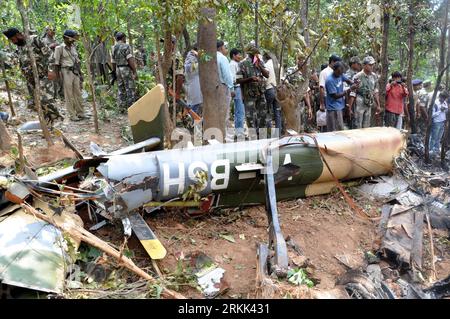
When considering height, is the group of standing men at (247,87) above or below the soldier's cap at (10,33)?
below

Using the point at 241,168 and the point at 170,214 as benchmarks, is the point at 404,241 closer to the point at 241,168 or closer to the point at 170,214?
the point at 241,168

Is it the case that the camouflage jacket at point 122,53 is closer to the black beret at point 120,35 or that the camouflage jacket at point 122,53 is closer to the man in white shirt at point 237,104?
the black beret at point 120,35

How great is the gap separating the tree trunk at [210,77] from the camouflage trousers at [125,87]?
339cm

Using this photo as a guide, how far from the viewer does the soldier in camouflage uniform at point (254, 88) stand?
27.9 ft

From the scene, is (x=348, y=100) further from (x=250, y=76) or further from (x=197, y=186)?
(x=197, y=186)

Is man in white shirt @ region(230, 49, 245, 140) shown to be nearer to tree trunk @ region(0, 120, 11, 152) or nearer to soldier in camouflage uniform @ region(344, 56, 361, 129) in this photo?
soldier in camouflage uniform @ region(344, 56, 361, 129)

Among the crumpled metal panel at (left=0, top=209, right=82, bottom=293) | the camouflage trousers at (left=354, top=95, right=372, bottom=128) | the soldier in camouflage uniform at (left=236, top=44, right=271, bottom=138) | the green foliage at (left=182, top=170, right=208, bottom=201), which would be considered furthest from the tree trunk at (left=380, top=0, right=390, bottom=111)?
the crumpled metal panel at (left=0, top=209, right=82, bottom=293)

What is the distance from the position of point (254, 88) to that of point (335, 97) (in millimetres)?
1547

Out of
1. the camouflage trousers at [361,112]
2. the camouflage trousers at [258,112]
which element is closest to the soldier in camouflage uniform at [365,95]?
the camouflage trousers at [361,112]

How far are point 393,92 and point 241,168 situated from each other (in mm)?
5709

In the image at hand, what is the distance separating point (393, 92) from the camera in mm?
9758

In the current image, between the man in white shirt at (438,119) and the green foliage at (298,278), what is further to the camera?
the man in white shirt at (438,119)
